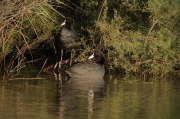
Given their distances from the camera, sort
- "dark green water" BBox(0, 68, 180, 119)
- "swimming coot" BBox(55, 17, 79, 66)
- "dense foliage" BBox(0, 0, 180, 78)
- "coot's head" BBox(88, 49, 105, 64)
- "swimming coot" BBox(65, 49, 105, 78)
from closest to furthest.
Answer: "dark green water" BBox(0, 68, 180, 119) → "swimming coot" BBox(65, 49, 105, 78) → "dense foliage" BBox(0, 0, 180, 78) → "coot's head" BBox(88, 49, 105, 64) → "swimming coot" BBox(55, 17, 79, 66)

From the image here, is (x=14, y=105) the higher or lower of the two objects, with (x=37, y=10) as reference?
lower

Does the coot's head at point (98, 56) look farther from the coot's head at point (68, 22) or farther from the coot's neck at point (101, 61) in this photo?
the coot's head at point (68, 22)

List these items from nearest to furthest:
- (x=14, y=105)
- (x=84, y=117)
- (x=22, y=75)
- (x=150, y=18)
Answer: (x=84, y=117), (x=14, y=105), (x=22, y=75), (x=150, y=18)

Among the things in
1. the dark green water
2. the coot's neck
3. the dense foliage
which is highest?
the dense foliage

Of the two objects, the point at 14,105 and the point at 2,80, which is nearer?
the point at 14,105

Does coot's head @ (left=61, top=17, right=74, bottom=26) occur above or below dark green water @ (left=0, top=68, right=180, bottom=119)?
above

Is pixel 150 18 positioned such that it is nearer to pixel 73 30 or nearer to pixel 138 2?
pixel 138 2

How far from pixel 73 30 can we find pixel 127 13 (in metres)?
1.48

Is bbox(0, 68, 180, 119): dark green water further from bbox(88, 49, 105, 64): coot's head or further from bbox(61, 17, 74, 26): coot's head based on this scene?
bbox(61, 17, 74, 26): coot's head

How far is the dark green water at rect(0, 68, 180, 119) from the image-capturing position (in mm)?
10828

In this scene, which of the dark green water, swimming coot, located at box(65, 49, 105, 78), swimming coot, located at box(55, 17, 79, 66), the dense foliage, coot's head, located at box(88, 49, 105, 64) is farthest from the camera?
swimming coot, located at box(55, 17, 79, 66)

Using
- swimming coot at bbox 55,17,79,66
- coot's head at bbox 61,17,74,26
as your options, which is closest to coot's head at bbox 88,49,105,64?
swimming coot at bbox 55,17,79,66

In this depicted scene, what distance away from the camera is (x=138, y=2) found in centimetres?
1742

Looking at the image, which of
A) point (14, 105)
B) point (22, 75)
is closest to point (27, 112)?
point (14, 105)
